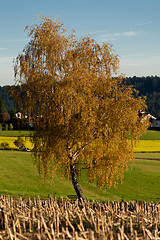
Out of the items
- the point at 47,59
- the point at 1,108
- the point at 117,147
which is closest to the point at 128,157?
the point at 117,147

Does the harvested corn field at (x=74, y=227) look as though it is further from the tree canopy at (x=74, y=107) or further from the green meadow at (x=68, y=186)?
the green meadow at (x=68, y=186)

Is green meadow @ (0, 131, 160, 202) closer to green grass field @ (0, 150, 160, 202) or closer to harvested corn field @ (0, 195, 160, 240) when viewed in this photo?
green grass field @ (0, 150, 160, 202)

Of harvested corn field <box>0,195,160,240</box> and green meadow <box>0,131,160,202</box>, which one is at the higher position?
harvested corn field <box>0,195,160,240</box>

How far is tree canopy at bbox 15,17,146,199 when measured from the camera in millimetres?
17422

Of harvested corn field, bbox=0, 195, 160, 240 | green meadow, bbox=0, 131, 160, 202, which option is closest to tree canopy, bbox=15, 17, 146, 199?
green meadow, bbox=0, 131, 160, 202

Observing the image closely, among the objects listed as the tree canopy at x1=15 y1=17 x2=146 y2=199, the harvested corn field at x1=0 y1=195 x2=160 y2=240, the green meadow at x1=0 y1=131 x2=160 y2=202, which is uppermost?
the tree canopy at x1=15 y1=17 x2=146 y2=199

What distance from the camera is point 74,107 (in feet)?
56.9

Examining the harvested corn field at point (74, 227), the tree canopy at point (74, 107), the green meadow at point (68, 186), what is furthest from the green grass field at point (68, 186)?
the harvested corn field at point (74, 227)

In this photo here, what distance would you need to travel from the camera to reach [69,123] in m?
17.7

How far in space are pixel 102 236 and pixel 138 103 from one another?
11277 millimetres

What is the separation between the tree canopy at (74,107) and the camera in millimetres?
17422

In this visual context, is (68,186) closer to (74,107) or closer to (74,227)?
(74,107)

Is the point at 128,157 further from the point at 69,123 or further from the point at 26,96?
the point at 26,96

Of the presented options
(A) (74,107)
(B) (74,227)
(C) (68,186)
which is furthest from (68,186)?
(B) (74,227)
